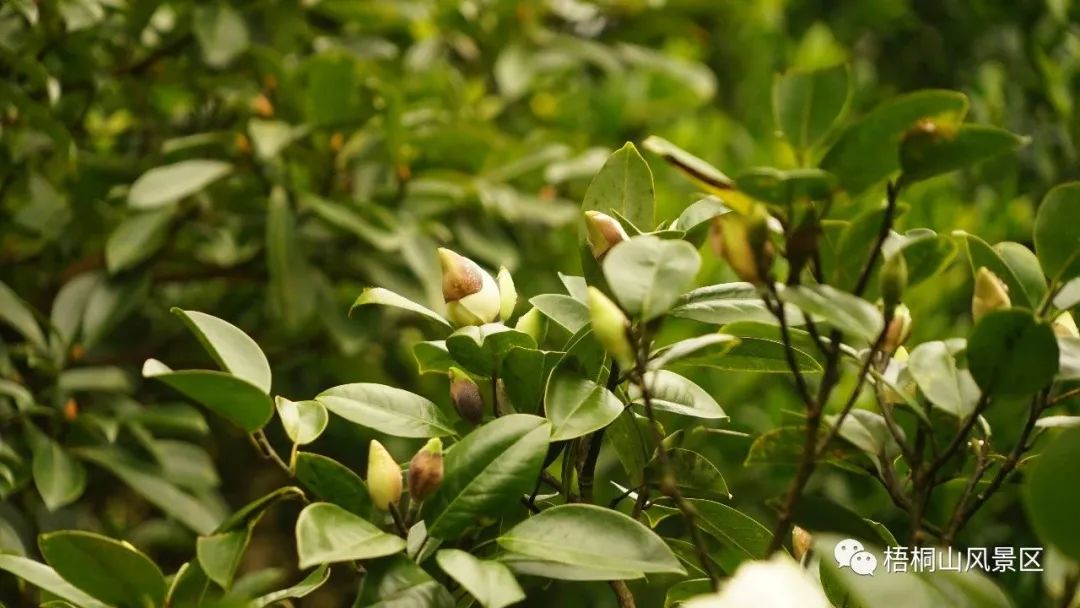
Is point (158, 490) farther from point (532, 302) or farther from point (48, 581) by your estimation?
point (532, 302)

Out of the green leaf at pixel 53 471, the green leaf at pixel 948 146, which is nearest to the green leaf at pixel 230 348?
the green leaf at pixel 948 146

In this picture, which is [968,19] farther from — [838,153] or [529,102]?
[838,153]

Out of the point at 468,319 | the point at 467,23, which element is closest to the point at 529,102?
the point at 467,23

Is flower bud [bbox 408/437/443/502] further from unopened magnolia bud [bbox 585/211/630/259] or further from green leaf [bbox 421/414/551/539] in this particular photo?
unopened magnolia bud [bbox 585/211/630/259]

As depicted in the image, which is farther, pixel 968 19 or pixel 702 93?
pixel 968 19

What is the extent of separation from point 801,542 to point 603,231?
237 mm

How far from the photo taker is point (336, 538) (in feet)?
1.61

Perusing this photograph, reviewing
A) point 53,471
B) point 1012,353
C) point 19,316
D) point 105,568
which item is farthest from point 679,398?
point 19,316

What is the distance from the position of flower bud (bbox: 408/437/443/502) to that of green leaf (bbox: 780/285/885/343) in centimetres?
19

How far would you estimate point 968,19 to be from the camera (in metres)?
1.89

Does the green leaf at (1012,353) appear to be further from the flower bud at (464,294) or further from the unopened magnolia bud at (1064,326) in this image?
the flower bud at (464,294)

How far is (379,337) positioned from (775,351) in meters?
0.87

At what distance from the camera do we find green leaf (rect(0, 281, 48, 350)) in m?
1.01

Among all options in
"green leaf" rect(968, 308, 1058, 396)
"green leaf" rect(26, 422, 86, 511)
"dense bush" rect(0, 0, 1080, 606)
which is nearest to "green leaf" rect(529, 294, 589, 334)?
"dense bush" rect(0, 0, 1080, 606)
